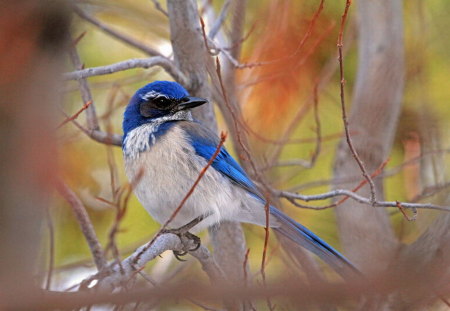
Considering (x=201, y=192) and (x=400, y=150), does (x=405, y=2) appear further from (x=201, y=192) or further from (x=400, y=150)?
(x=201, y=192)

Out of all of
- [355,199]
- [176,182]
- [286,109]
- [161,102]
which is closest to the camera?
[355,199]

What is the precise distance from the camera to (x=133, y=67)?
188 inches

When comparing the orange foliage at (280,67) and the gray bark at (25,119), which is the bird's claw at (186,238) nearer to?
the orange foliage at (280,67)

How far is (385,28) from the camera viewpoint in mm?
6691

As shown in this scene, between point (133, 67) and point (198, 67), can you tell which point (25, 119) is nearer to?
point (133, 67)

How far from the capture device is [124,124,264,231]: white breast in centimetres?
516

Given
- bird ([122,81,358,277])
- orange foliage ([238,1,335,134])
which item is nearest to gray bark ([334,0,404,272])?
orange foliage ([238,1,335,134])

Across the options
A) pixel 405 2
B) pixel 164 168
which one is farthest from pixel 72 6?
pixel 405 2

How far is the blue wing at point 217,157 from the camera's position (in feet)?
17.9

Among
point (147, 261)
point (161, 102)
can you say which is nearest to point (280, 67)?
point (161, 102)

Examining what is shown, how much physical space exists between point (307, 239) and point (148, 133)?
1527 mm

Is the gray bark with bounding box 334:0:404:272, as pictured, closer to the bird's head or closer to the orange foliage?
the orange foliage

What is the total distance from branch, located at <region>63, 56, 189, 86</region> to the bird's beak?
20 centimetres

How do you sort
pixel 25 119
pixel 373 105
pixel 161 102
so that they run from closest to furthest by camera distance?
pixel 25 119, pixel 161 102, pixel 373 105
